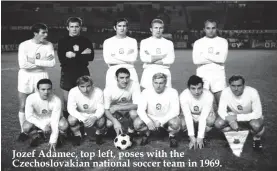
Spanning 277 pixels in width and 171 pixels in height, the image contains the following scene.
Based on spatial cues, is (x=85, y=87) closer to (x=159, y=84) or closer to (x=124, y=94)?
(x=124, y=94)

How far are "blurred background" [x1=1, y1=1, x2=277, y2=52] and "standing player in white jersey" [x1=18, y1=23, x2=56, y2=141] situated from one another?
1.68 feet

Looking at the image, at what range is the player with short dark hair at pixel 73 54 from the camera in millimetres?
3311

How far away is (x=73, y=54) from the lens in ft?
10.8

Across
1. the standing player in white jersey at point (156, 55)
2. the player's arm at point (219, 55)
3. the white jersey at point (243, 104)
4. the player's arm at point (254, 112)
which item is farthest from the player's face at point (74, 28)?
the player's arm at point (254, 112)

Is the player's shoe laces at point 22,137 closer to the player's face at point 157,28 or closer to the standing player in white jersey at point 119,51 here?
the standing player in white jersey at point 119,51

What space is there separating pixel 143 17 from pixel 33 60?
4.09m

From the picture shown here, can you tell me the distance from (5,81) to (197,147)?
5.65m

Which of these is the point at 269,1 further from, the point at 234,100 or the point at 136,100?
the point at 136,100

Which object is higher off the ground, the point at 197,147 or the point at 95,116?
the point at 95,116

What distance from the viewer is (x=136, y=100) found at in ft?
10.7

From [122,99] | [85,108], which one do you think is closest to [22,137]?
[85,108]

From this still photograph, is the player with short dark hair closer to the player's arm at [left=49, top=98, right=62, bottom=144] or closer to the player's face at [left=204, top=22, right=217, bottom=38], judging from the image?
the player's arm at [left=49, top=98, right=62, bottom=144]

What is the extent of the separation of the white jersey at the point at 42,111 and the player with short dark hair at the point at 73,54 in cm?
39

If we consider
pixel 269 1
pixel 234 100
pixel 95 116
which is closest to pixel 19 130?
pixel 95 116
